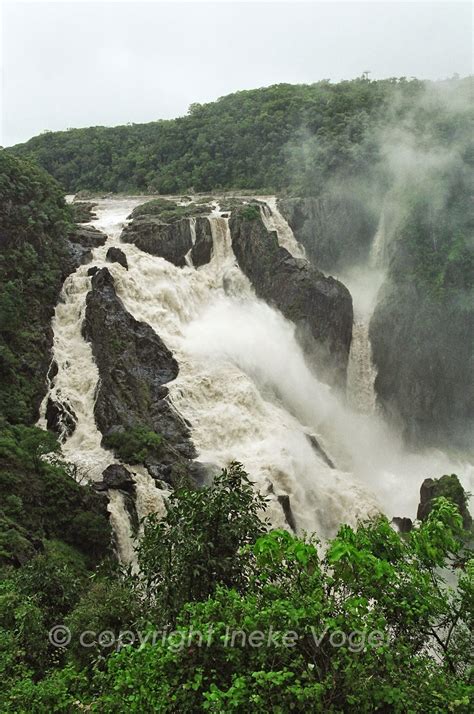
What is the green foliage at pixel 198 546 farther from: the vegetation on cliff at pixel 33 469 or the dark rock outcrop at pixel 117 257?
the dark rock outcrop at pixel 117 257

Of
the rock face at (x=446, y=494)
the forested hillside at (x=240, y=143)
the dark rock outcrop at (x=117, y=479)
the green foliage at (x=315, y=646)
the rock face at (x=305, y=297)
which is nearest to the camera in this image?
the green foliage at (x=315, y=646)

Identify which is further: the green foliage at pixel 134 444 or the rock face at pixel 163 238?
the rock face at pixel 163 238

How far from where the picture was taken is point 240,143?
5578 centimetres

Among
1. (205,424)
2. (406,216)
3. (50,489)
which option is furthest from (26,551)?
(406,216)

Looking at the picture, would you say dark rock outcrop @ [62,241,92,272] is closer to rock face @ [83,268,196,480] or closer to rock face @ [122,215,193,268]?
rock face @ [83,268,196,480]

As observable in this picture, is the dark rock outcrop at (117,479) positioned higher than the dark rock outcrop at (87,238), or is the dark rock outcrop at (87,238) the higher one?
the dark rock outcrop at (87,238)

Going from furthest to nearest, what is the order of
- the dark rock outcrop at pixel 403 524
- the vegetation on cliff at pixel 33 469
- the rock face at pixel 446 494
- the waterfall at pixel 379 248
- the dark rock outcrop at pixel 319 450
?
the waterfall at pixel 379 248 < the dark rock outcrop at pixel 319 450 < the rock face at pixel 446 494 < the dark rock outcrop at pixel 403 524 < the vegetation on cliff at pixel 33 469

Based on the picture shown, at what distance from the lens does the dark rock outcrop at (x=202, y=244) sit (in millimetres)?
34844

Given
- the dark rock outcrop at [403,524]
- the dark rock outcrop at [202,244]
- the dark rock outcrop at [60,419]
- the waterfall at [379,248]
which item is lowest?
the dark rock outcrop at [403,524]

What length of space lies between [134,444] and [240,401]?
5.34m

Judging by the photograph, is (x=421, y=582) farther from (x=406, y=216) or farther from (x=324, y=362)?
(x=406, y=216)

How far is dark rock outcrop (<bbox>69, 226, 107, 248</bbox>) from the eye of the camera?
32.6m

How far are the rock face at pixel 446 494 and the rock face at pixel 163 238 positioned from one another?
55.4 feet

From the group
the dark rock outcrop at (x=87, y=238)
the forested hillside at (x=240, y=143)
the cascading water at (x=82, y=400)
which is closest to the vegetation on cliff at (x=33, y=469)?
the cascading water at (x=82, y=400)
